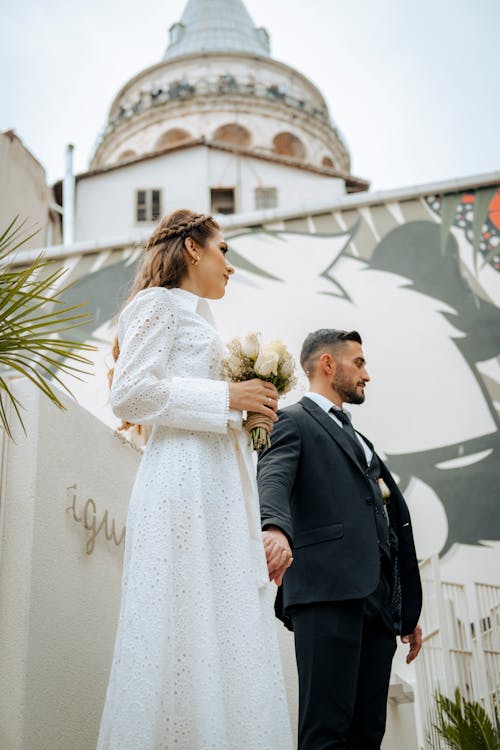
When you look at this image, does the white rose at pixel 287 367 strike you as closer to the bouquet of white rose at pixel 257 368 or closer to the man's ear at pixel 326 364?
the bouquet of white rose at pixel 257 368

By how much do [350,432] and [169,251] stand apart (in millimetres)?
1136

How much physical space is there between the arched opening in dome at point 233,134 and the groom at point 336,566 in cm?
2861

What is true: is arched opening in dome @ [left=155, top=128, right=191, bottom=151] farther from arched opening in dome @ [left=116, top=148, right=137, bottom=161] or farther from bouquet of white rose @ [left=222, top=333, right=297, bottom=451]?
bouquet of white rose @ [left=222, top=333, right=297, bottom=451]

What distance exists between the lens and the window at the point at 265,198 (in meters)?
23.6

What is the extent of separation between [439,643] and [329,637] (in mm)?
3528

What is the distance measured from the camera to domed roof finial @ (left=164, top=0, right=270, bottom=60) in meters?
36.6

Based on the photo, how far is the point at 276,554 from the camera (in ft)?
10.0

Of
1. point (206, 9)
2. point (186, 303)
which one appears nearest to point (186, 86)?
point (206, 9)

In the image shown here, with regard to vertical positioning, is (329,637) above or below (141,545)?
below

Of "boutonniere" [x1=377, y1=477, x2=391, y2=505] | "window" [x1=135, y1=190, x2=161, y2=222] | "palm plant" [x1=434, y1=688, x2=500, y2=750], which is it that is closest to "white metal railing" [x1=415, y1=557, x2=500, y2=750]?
"palm plant" [x1=434, y1=688, x2=500, y2=750]

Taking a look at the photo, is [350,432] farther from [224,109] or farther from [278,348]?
[224,109]

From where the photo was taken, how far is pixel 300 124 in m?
32.8

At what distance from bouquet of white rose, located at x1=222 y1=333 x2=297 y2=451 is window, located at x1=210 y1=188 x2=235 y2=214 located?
68.4 ft

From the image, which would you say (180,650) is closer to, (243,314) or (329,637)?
(329,637)
